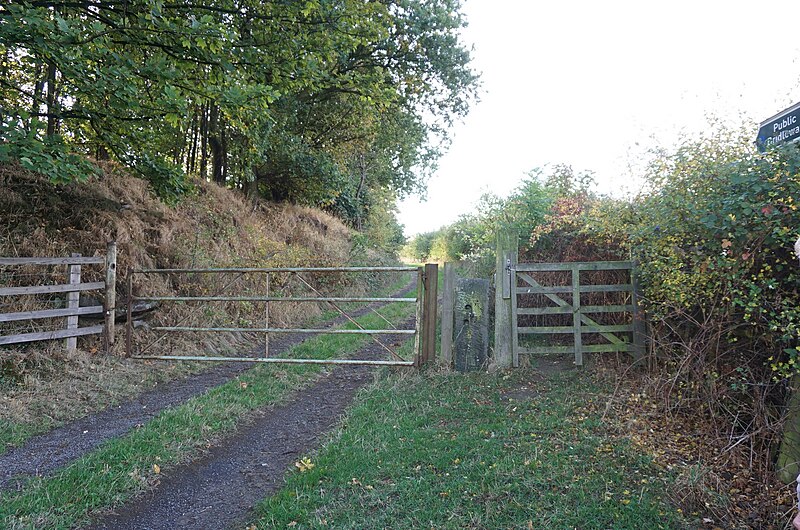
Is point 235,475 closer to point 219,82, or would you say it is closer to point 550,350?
point 550,350

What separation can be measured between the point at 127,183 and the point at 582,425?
10680mm

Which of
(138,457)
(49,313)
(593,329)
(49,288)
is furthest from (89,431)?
(593,329)

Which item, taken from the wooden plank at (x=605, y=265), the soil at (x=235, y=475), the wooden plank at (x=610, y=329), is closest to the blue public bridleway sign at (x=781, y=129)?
the wooden plank at (x=605, y=265)

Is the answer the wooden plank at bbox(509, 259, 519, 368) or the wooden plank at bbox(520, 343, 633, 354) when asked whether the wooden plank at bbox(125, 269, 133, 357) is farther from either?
the wooden plank at bbox(520, 343, 633, 354)

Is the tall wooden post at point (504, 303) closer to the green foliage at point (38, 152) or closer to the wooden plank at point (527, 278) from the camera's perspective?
the wooden plank at point (527, 278)

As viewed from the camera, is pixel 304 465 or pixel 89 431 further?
pixel 89 431

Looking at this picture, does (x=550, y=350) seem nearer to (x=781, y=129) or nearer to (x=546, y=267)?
(x=546, y=267)

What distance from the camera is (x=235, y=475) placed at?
4047mm

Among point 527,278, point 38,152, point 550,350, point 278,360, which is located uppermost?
point 38,152

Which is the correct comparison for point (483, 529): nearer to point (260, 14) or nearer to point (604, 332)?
point (604, 332)

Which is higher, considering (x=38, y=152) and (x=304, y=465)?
(x=38, y=152)

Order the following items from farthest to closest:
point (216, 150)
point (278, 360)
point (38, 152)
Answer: point (216, 150), point (278, 360), point (38, 152)

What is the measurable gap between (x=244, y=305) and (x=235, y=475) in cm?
661

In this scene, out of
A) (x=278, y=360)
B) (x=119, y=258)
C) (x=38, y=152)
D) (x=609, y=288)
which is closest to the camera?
(x=38, y=152)
